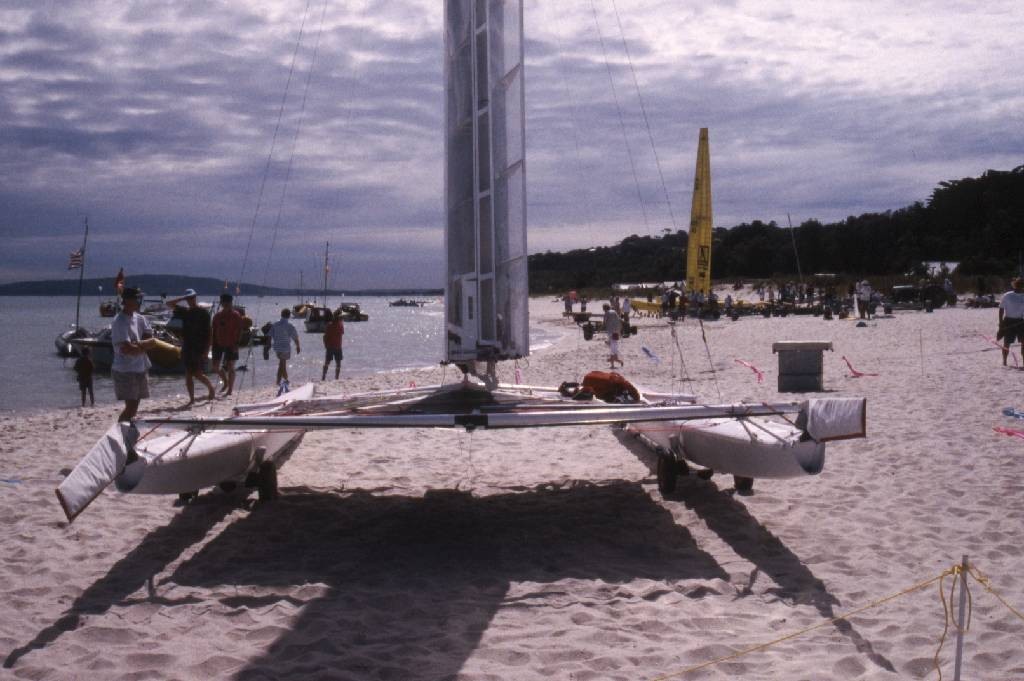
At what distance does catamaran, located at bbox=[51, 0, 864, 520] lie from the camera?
17.3 ft

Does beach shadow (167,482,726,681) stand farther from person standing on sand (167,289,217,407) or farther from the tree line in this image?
the tree line

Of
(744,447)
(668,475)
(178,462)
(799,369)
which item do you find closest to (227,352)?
(178,462)

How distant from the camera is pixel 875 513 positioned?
5.58m

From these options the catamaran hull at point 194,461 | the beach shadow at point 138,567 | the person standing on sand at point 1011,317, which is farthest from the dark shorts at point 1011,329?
the beach shadow at point 138,567

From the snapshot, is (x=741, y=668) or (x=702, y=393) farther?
(x=702, y=393)

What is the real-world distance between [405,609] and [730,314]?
1343 inches

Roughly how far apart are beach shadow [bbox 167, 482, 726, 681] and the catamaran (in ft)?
1.73

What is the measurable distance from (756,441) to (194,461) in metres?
3.68

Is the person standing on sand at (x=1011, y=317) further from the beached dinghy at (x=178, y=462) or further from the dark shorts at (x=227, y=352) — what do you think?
the dark shorts at (x=227, y=352)

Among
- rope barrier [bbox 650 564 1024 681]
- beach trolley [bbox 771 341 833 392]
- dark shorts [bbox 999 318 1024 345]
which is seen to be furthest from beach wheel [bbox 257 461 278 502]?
dark shorts [bbox 999 318 1024 345]

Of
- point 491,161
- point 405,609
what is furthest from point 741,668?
point 491,161

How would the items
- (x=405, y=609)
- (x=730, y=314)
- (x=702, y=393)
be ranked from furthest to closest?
(x=730, y=314) → (x=702, y=393) → (x=405, y=609)

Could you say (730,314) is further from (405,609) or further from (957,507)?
(405,609)

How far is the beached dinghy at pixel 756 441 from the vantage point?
484cm
